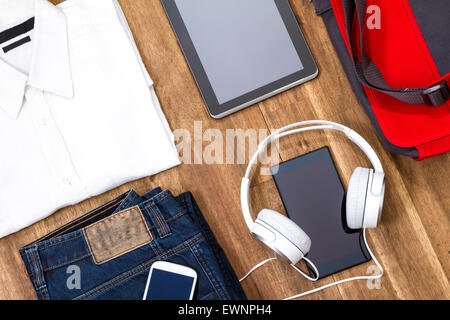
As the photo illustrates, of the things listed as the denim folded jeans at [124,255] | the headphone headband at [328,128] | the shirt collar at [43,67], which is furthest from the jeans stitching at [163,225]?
the shirt collar at [43,67]

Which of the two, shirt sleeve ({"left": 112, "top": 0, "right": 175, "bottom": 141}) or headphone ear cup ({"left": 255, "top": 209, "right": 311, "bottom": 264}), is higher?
shirt sleeve ({"left": 112, "top": 0, "right": 175, "bottom": 141})

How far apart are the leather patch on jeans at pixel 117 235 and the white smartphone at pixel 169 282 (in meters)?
0.05

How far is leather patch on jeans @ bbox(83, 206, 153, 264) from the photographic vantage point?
24.4 inches

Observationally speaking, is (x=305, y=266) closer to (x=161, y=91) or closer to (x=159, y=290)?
(x=159, y=290)

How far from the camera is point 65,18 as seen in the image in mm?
648

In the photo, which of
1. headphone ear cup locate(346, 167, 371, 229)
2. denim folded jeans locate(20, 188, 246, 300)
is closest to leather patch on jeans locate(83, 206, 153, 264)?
denim folded jeans locate(20, 188, 246, 300)

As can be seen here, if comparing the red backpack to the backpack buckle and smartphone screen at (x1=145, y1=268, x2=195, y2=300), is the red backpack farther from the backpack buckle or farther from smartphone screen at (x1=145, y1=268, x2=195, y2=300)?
smartphone screen at (x1=145, y1=268, x2=195, y2=300)

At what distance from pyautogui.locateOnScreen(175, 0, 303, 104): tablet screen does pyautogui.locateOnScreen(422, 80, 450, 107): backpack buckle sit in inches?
7.9

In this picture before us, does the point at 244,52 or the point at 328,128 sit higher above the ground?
the point at 244,52

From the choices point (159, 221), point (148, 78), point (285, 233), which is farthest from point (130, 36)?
point (285, 233)

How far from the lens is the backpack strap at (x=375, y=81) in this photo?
54 centimetres

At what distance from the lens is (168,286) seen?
2.01ft

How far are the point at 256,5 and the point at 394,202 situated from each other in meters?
0.40

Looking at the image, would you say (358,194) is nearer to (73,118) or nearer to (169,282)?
(169,282)
